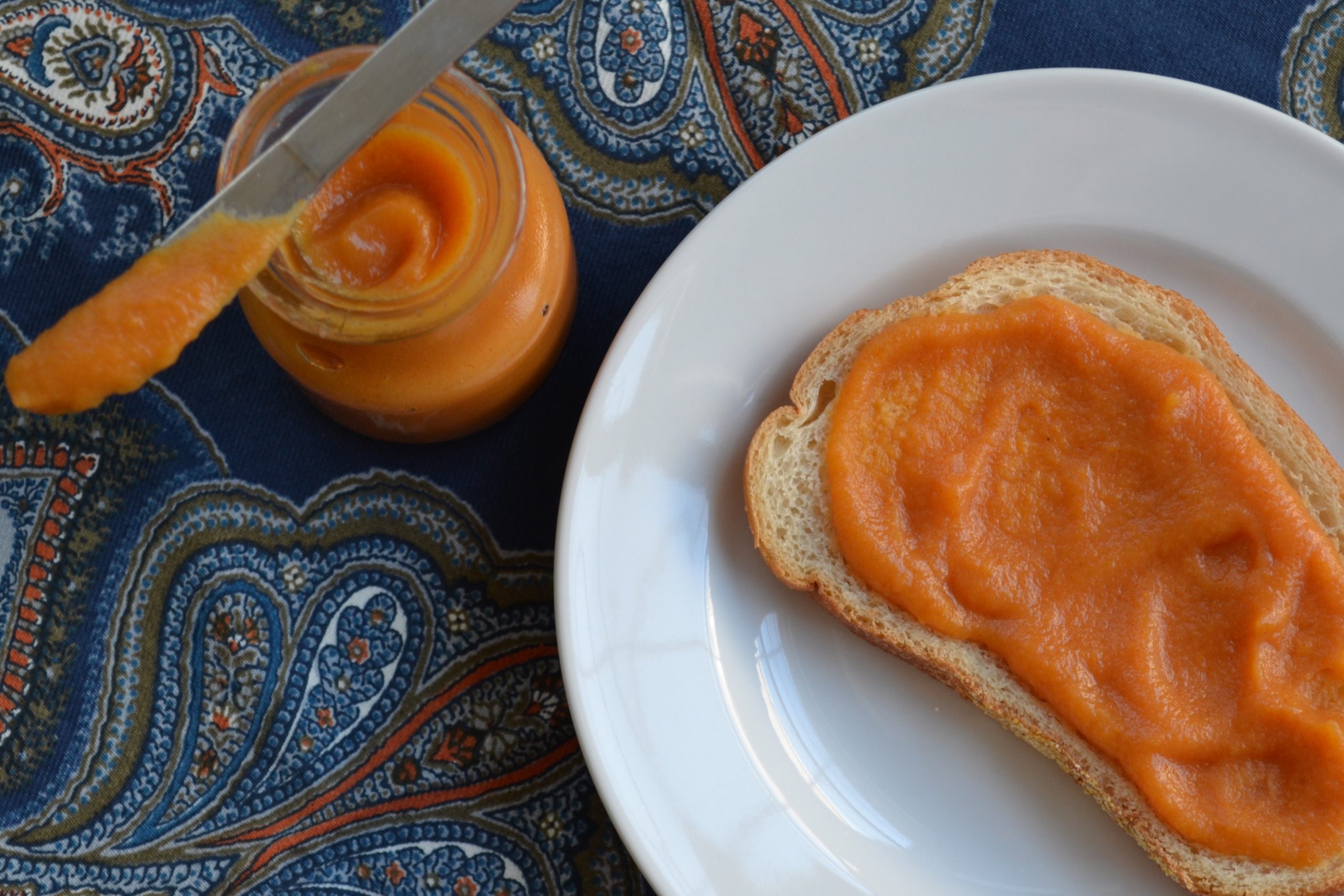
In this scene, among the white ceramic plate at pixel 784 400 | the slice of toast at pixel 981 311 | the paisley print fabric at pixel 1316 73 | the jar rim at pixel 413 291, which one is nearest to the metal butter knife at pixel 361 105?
the jar rim at pixel 413 291

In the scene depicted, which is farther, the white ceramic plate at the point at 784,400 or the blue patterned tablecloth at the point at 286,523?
the blue patterned tablecloth at the point at 286,523

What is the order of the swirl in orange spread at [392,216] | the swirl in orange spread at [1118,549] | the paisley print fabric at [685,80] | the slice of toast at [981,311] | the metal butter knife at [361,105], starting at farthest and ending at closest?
the paisley print fabric at [685,80]
the slice of toast at [981,311]
the swirl in orange spread at [1118,549]
the swirl in orange spread at [392,216]
the metal butter knife at [361,105]

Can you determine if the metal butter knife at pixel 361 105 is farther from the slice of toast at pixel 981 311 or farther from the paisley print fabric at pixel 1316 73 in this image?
the paisley print fabric at pixel 1316 73

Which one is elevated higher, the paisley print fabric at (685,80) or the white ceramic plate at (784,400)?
the paisley print fabric at (685,80)

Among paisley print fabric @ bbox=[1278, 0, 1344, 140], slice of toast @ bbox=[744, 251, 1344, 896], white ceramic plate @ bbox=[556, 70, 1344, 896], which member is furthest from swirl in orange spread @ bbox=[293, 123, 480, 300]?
paisley print fabric @ bbox=[1278, 0, 1344, 140]

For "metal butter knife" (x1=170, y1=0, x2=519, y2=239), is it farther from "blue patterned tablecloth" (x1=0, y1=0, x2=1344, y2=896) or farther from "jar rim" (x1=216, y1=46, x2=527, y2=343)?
"blue patterned tablecloth" (x1=0, y1=0, x2=1344, y2=896)

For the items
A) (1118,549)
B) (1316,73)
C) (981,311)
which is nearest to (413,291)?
(981,311)

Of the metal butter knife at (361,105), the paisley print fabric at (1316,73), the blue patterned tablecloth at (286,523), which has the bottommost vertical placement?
the blue patterned tablecloth at (286,523)

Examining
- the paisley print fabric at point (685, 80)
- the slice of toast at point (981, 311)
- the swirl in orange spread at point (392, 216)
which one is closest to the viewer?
the swirl in orange spread at point (392, 216)
